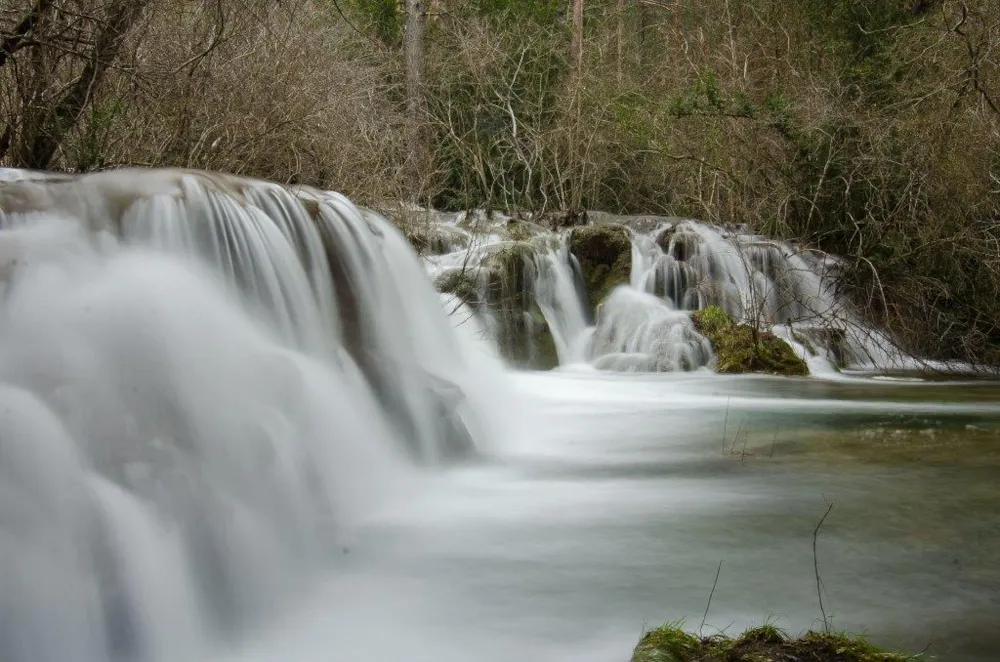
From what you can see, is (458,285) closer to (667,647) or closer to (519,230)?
(519,230)

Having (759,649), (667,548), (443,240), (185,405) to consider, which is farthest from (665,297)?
(759,649)

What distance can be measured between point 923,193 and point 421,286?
25.0 ft

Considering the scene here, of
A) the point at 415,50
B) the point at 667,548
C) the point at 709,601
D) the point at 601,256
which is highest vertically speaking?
the point at 415,50

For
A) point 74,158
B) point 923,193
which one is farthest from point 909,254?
point 74,158

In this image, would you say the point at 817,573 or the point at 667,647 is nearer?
the point at 667,647

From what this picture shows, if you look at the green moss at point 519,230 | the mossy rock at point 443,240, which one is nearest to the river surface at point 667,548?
the mossy rock at point 443,240

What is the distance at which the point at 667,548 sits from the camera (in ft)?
15.5

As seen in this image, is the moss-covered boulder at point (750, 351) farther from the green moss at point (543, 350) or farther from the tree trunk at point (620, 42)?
the tree trunk at point (620, 42)

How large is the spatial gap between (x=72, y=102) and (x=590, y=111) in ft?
41.8

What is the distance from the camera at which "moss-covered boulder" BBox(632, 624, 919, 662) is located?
311 cm

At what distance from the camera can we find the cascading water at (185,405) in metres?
3.40

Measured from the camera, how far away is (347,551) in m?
4.68

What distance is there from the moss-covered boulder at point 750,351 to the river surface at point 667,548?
435 cm

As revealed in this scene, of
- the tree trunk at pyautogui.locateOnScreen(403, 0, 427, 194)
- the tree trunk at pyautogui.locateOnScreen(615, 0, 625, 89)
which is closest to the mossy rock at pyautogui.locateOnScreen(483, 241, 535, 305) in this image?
the tree trunk at pyautogui.locateOnScreen(403, 0, 427, 194)
